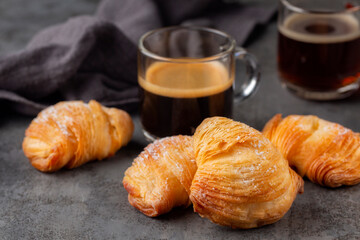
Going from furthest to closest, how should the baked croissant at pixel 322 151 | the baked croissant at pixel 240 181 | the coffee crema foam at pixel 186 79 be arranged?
the coffee crema foam at pixel 186 79, the baked croissant at pixel 322 151, the baked croissant at pixel 240 181

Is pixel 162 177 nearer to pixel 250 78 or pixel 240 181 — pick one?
pixel 240 181

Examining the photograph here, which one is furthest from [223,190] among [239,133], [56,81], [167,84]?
[56,81]

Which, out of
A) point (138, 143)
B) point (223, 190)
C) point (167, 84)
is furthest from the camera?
point (138, 143)

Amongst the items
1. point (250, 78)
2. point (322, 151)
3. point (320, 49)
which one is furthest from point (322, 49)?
point (322, 151)

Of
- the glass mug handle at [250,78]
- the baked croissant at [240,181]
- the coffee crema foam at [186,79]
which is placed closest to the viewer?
the baked croissant at [240,181]

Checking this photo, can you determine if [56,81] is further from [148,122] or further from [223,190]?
[223,190]

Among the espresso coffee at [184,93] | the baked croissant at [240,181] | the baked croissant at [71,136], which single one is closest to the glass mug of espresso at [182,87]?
the espresso coffee at [184,93]

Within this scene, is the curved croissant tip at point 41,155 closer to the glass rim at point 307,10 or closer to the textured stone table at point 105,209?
the textured stone table at point 105,209

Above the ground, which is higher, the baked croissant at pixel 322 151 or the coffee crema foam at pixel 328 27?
the coffee crema foam at pixel 328 27
